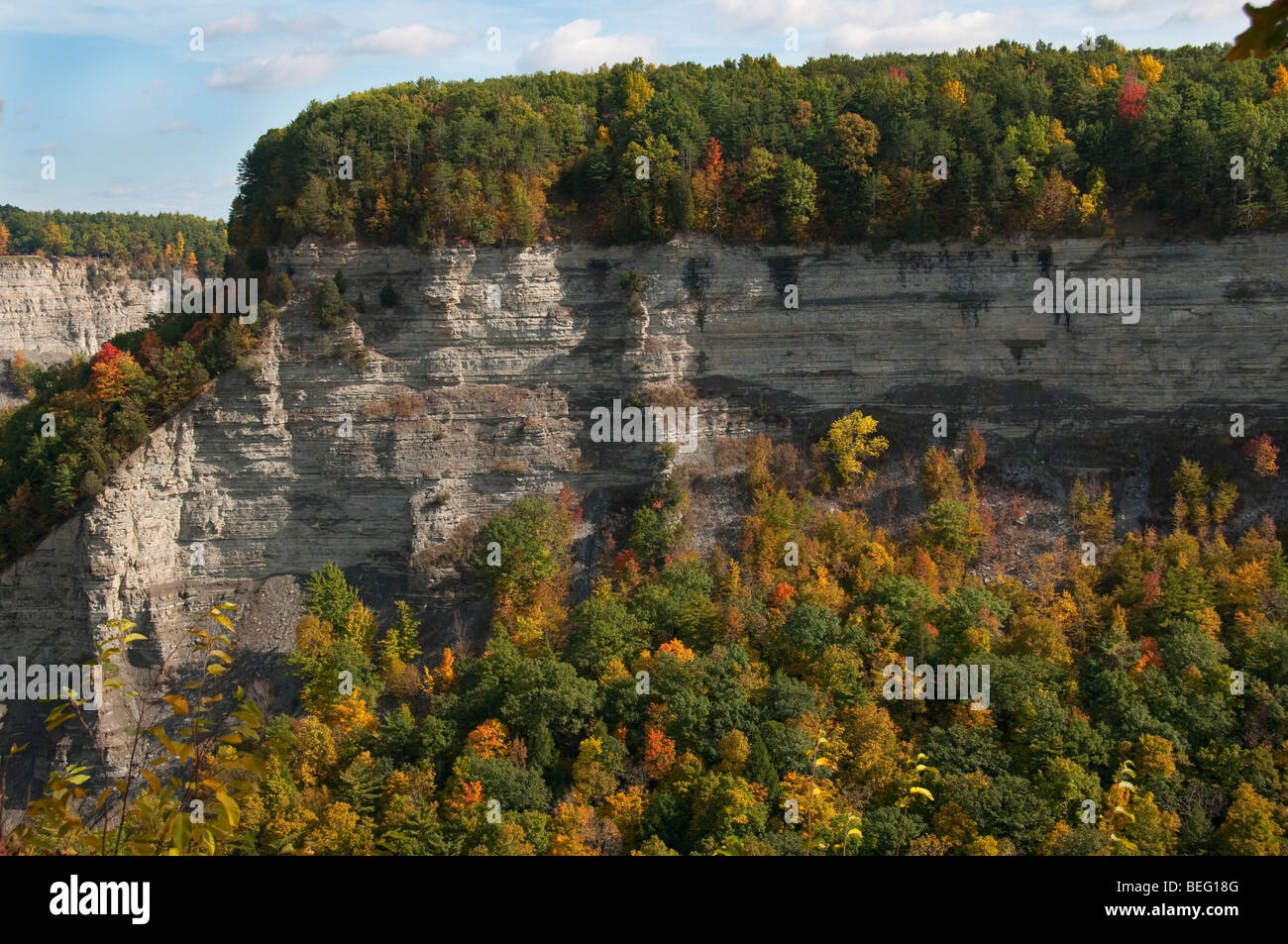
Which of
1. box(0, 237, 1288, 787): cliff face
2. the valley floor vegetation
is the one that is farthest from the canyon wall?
the valley floor vegetation

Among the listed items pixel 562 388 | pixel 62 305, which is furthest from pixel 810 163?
pixel 62 305

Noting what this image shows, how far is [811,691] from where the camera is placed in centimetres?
2528

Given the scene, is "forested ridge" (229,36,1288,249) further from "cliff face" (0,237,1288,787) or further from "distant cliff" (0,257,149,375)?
"distant cliff" (0,257,149,375)

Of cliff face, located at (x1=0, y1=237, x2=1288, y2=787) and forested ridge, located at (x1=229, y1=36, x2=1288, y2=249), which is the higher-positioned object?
forested ridge, located at (x1=229, y1=36, x2=1288, y2=249)

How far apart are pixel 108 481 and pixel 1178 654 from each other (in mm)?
31220

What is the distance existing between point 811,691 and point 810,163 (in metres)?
18.0

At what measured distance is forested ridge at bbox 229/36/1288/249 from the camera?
103ft

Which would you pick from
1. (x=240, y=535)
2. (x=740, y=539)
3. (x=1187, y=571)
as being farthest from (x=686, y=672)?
(x=240, y=535)

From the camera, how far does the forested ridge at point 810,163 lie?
31.4 meters

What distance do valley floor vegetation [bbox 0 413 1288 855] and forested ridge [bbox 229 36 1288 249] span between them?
25.5ft

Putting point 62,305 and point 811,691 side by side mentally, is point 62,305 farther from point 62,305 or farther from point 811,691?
point 811,691

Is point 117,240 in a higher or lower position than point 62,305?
higher

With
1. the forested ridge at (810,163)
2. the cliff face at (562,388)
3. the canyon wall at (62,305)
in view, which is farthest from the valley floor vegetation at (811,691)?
the canyon wall at (62,305)

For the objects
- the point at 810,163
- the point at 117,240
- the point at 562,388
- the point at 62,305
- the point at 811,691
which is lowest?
the point at 811,691
